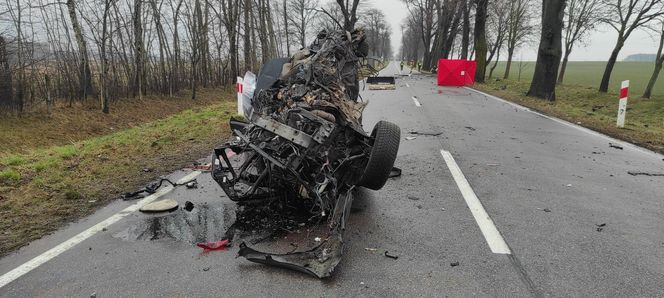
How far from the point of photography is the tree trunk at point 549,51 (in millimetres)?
16516

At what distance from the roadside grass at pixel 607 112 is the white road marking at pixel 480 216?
4618 millimetres

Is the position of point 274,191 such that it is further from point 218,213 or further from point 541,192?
point 541,192

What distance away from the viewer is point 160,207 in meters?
4.55

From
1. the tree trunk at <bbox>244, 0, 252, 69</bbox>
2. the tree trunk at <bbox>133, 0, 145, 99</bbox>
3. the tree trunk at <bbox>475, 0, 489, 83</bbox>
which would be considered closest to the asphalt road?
the tree trunk at <bbox>133, 0, 145, 99</bbox>

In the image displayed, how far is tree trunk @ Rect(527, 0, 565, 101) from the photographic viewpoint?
650 inches

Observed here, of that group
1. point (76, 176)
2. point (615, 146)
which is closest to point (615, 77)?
point (615, 146)

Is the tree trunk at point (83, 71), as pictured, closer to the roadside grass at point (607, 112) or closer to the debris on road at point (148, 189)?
the debris on road at point (148, 189)

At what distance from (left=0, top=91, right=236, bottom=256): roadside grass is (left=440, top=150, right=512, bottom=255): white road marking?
394 centimetres

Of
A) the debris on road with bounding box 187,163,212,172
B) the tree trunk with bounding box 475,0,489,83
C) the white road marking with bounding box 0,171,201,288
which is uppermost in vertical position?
the tree trunk with bounding box 475,0,489,83

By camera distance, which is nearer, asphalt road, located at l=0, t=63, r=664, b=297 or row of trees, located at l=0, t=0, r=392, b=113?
asphalt road, located at l=0, t=63, r=664, b=297

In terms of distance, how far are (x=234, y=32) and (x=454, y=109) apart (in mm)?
14736

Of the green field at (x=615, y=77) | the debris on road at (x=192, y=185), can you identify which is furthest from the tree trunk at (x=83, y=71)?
the green field at (x=615, y=77)

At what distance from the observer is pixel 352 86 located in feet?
20.5

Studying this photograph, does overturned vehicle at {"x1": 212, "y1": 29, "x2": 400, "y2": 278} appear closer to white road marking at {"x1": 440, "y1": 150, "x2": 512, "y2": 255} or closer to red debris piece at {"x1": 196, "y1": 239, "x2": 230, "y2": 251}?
red debris piece at {"x1": 196, "y1": 239, "x2": 230, "y2": 251}
